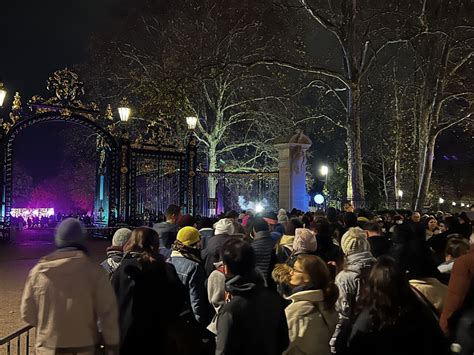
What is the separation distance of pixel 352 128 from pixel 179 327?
17986 mm

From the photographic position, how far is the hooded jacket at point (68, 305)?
3.93 m

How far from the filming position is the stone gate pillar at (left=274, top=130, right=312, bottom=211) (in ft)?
62.7

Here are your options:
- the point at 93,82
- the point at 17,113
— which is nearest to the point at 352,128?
the point at 17,113

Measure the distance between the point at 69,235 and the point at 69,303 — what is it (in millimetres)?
488

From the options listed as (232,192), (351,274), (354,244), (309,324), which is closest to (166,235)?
(354,244)

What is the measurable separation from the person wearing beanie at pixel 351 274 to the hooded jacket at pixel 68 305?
196 cm

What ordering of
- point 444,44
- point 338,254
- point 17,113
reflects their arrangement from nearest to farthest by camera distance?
point 338,254
point 17,113
point 444,44

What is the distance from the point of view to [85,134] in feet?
105

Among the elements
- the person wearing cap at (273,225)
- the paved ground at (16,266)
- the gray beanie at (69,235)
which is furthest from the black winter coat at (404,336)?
the paved ground at (16,266)

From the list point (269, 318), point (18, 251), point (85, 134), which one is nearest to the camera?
point (269, 318)

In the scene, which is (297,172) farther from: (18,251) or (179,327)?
(179,327)

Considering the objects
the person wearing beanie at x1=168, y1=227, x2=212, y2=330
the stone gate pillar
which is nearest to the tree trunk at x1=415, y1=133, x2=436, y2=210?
the stone gate pillar

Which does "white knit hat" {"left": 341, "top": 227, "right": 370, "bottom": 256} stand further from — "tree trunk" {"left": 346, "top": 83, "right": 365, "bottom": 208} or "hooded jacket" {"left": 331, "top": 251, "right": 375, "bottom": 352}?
"tree trunk" {"left": 346, "top": 83, "right": 365, "bottom": 208}

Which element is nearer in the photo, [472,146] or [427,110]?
[427,110]
